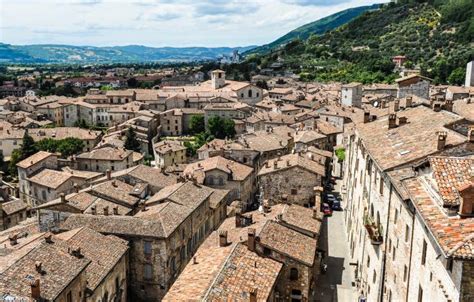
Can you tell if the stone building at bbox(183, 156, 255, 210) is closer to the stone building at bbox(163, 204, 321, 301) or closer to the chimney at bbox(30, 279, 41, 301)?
the stone building at bbox(163, 204, 321, 301)

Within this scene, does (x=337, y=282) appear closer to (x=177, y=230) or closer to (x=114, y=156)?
(x=177, y=230)

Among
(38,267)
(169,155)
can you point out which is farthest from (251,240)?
(169,155)

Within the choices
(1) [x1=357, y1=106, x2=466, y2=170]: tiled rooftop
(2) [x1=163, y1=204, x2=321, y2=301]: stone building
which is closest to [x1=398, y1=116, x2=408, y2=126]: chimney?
(1) [x1=357, y1=106, x2=466, y2=170]: tiled rooftop

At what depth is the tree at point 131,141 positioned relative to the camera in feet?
338

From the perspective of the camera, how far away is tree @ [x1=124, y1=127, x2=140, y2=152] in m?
103

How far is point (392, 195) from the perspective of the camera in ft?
95.3

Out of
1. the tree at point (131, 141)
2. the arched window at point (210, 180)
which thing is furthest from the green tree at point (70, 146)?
the arched window at point (210, 180)

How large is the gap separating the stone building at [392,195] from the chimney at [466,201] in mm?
3148

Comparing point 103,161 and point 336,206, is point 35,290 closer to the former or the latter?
point 336,206

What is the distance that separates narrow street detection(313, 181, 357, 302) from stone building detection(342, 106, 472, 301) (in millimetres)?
1361

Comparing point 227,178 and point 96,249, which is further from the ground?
point 96,249

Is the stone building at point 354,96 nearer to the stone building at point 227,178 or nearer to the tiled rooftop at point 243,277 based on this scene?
the stone building at point 227,178

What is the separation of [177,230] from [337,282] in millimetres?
13756

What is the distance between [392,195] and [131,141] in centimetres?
8082
